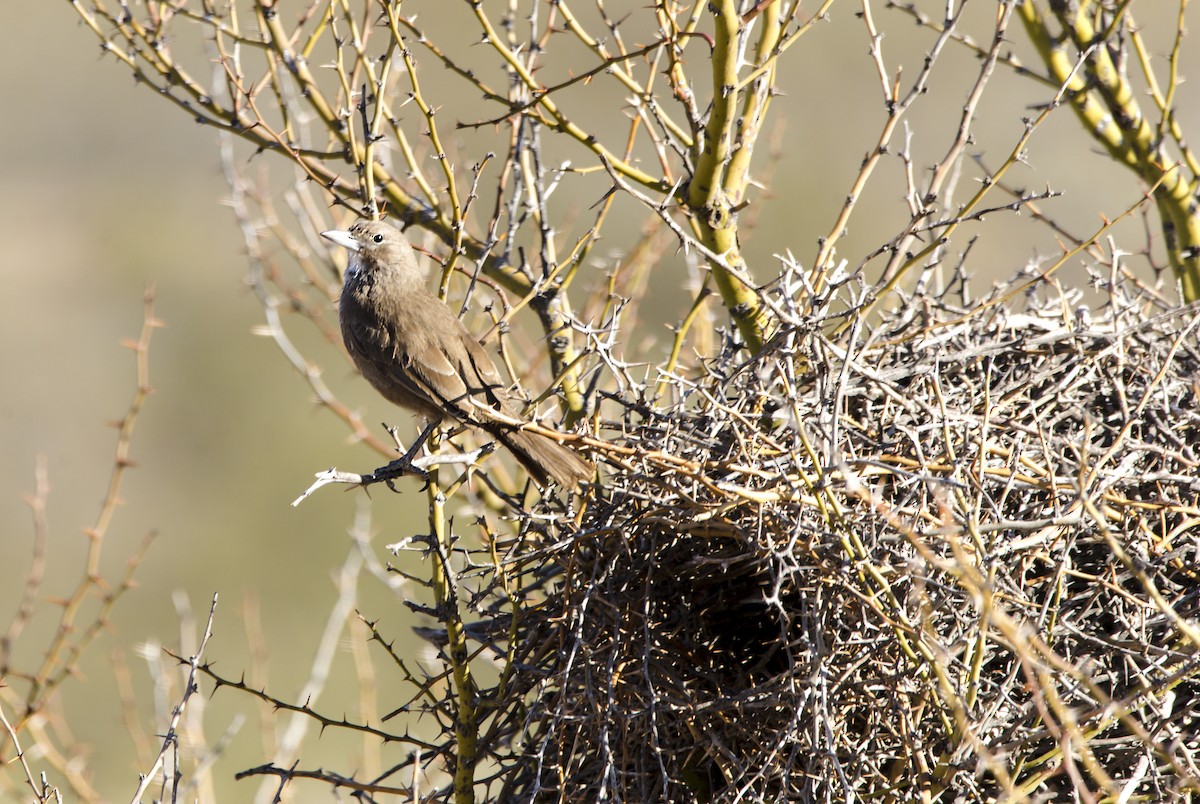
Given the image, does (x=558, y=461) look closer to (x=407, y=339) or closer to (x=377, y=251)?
(x=407, y=339)

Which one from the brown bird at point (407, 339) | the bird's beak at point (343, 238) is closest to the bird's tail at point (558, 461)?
the brown bird at point (407, 339)

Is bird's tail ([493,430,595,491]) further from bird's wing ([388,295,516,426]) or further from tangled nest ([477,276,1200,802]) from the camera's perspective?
bird's wing ([388,295,516,426])

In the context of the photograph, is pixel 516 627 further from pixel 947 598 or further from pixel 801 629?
pixel 947 598

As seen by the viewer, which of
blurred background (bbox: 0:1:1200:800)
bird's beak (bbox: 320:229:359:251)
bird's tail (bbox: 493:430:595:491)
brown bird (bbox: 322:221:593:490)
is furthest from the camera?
blurred background (bbox: 0:1:1200:800)

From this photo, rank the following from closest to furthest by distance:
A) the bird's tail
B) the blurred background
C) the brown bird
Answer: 1. the bird's tail
2. the brown bird
3. the blurred background

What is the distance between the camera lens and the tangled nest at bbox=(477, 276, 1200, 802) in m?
2.80

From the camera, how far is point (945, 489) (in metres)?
3.04

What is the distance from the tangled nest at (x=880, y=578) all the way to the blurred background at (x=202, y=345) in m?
8.84

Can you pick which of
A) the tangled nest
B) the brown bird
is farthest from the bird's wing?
the tangled nest

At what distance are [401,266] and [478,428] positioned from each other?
106cm

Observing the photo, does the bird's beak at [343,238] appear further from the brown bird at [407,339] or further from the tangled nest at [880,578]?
the tangled nest at [880,578]

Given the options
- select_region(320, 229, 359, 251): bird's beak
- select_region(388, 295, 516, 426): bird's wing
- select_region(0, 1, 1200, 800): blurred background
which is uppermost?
select_region(0, 1, 1200, 800): blurred background

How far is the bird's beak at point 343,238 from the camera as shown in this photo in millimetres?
4766

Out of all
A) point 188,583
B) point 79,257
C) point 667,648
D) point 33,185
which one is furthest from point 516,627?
point 33,185
